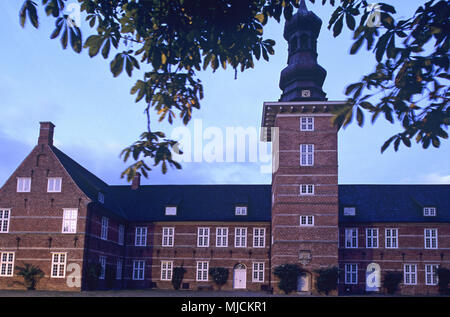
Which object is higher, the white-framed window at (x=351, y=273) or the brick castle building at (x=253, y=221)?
the brick castle building at (x=253, y=221)

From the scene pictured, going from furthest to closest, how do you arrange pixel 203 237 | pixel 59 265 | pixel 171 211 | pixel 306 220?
pixel 171 211
pixel 203 237
pixel 306 220
pixel 59 265

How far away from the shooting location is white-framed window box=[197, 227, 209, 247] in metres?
39.3

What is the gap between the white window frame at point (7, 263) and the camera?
101 feet

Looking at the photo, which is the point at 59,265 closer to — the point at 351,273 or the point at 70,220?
the point at 70,220

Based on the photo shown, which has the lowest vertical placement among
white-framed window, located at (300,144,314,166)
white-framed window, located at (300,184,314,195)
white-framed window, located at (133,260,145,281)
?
white-framed window, located at (133,260,145,281)

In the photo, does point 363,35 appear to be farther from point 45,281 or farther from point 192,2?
point 45,281

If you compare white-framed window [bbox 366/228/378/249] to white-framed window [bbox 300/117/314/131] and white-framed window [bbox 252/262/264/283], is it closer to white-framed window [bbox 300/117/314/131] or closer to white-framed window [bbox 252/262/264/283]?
white-framed window [bbox 252/262/264/283]

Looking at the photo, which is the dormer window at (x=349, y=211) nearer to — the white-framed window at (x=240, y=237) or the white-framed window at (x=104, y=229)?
the white-framed window at (x=240, y=237)

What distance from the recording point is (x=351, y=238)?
37562mm

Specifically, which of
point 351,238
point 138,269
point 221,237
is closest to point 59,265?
point 138,269

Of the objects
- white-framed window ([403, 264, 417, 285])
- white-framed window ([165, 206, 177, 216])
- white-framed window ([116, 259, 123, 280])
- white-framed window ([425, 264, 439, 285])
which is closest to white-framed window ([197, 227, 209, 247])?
white-framed window ([165, 206, 177, 216])

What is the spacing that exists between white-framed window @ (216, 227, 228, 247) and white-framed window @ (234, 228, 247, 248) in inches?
32.2

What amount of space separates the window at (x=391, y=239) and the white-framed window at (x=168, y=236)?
17.2m

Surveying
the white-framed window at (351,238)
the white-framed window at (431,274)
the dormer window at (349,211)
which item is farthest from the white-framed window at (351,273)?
the white-framed window at (431,274)
